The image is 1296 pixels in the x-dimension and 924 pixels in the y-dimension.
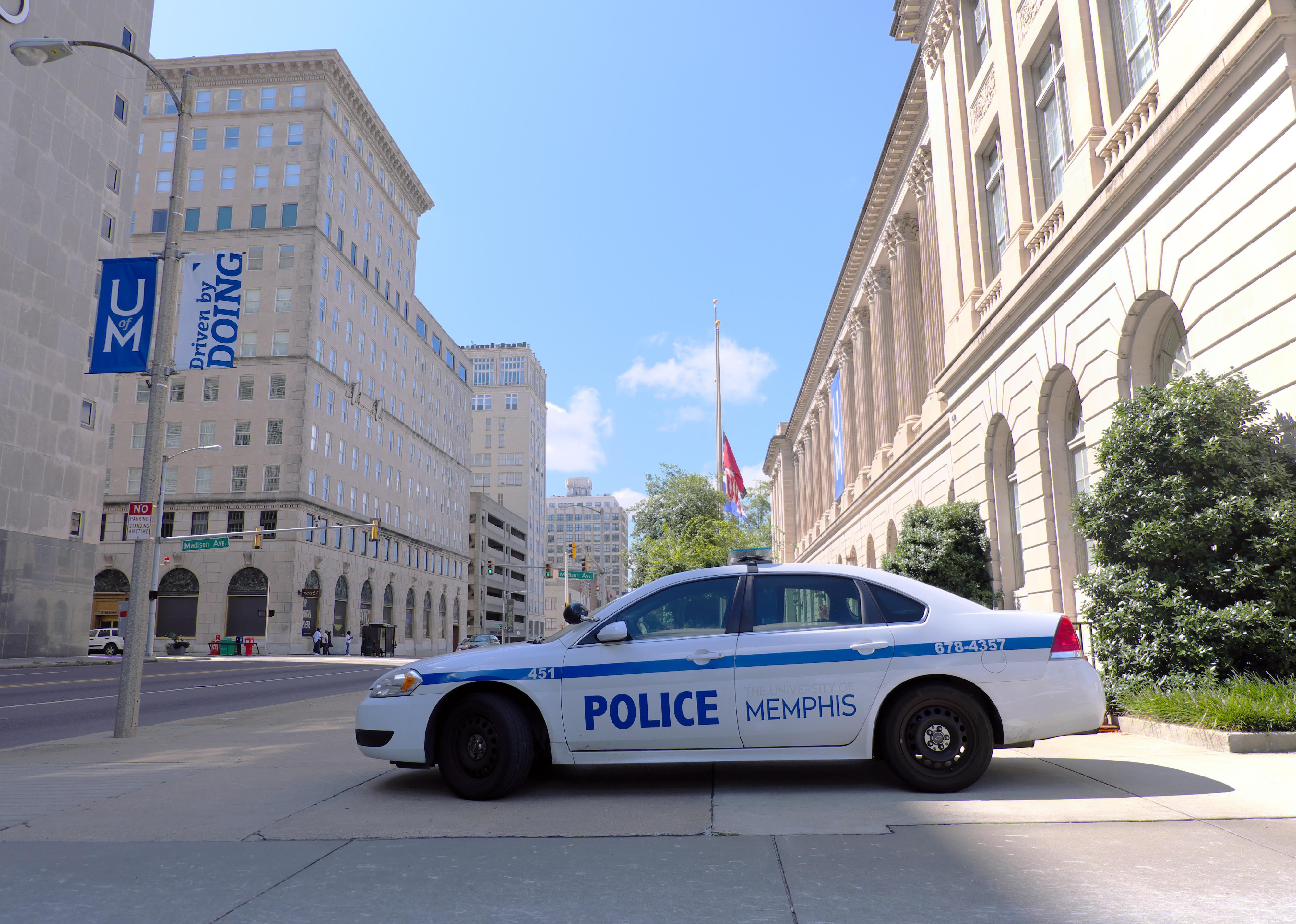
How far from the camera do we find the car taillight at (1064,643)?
20.2 ft

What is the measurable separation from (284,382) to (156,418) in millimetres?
54064

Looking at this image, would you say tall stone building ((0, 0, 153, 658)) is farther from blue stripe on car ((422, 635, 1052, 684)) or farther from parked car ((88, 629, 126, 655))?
blue stripe on car ((422, 635, 1052, 684))

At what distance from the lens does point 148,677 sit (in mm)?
26703

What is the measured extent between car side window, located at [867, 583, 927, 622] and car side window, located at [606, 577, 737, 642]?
39.2 inches

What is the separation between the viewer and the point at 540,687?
6316 millimetres

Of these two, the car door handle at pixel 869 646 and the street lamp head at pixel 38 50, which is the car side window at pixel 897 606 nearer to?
the car door handle at pixel 869 646

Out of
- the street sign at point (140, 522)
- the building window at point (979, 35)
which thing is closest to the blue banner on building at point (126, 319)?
the street sign at point (140, 522)

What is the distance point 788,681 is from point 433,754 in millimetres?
2483

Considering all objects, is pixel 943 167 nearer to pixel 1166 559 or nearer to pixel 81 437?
pixel 1166 559

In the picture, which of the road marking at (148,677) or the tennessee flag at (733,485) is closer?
the road marking at (148,677)

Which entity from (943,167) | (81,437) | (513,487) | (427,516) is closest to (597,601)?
(513,487)

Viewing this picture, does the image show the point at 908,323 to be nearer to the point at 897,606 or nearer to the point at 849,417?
the point at 849,417

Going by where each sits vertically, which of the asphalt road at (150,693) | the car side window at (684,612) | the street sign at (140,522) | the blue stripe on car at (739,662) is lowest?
the asphalt road at (150,693)

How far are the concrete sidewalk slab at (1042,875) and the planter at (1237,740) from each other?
2903 mm
